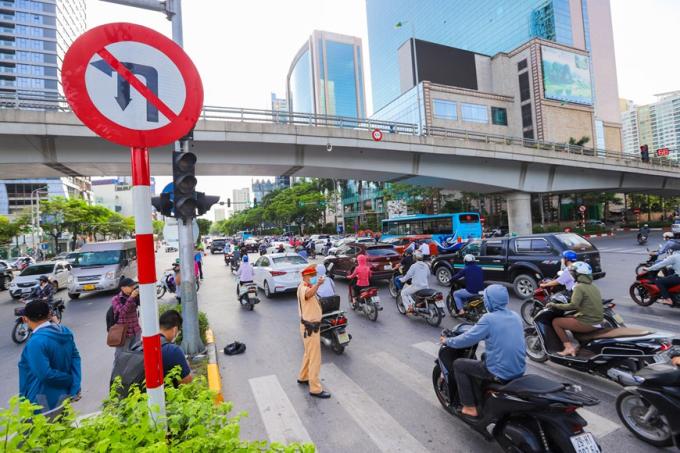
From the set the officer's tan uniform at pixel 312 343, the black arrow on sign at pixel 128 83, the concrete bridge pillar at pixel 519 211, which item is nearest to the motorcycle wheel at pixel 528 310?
the officer's tan uniform at pixel 312 343

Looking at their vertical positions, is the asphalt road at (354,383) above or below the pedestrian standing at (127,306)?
below

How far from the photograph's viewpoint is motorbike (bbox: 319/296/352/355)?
20.8 feet

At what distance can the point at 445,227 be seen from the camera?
2547 cm

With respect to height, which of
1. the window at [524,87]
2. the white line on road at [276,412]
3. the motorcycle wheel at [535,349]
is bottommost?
the white line on road at [276,412]

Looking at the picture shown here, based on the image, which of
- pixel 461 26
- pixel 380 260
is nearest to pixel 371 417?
pixel 380 260

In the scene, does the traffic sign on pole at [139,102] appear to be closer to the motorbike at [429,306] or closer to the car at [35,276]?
the motorbike at [429,306]

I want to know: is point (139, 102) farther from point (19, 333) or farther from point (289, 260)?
point (289, 260)

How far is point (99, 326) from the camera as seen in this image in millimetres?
9242

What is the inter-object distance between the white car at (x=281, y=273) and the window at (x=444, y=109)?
4455 centimetres

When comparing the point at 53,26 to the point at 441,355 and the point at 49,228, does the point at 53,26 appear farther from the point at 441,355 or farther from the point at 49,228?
the point at 441,355

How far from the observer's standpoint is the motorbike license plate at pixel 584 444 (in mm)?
2623

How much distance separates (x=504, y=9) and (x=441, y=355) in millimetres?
80225

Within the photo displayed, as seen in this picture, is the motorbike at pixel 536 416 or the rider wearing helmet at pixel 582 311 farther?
the rider wearing helmet at pixel 582 311

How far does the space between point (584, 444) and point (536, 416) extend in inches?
13.6
